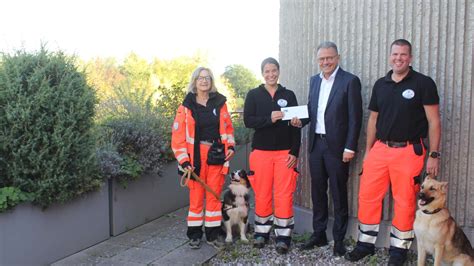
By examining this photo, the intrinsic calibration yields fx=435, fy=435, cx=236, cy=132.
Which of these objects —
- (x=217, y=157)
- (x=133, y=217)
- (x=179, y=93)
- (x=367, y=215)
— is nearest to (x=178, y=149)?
(x=217, y=157)

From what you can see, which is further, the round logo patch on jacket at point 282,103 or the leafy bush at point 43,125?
the round logo patch on jacket at point 282,103

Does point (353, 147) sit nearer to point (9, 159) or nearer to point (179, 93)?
point (9, 159)

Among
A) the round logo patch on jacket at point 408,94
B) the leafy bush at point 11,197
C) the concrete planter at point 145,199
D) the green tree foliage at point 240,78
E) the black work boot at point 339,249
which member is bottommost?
the black work boot at point 339,249

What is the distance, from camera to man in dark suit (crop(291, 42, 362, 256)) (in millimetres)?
4352

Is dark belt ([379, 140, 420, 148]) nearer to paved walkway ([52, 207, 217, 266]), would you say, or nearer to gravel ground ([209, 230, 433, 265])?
gravel ground ([209, 230, 433, 265])

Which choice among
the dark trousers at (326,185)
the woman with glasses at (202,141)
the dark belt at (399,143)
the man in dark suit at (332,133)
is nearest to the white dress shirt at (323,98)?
the man in dark suit at (332,133)

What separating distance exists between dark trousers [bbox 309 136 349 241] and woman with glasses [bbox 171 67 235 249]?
0.96 meters

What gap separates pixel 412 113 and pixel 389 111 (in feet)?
0.66

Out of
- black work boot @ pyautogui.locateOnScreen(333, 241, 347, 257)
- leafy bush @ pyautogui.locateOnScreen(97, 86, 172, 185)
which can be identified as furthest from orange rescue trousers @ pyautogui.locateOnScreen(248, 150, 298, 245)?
leafy bush @ pyautogui.locateOnScreen(97, 86, 172, 185)

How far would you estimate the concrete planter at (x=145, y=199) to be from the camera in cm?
532

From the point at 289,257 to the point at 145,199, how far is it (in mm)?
2233

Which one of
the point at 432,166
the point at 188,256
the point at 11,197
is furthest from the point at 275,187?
the point at 11,197

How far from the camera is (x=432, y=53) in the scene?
432 cm

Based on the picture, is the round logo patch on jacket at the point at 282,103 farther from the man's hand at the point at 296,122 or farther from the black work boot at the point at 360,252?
the black work boot at the point at 360,252
